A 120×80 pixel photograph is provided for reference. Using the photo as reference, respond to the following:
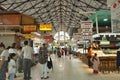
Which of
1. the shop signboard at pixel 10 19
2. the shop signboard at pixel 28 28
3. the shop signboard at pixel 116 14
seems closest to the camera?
the shop signboard at pixel 116 14

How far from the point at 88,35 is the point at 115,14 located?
10.4 metres

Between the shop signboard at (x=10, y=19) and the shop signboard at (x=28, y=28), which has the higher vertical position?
the shop signboard at (x=10, y=19)

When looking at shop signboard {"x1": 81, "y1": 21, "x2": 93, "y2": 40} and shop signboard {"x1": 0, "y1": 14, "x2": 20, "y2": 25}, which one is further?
shop signboard {"x1": 81, "y1": 21, "x2": 93, "y2": 40}

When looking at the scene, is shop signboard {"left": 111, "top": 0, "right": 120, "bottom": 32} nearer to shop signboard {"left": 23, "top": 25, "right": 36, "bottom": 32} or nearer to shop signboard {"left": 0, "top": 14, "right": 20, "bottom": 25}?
shop signboard {"left": 0, "top": 14, "right": 20, "bottom": 25}

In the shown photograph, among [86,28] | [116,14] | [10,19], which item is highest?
[10,19]

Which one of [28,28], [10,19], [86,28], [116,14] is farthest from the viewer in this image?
[86,28]

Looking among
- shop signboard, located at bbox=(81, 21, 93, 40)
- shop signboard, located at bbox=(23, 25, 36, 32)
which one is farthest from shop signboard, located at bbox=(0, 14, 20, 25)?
shop signboard, located at bbox=(81, 21, 93, 40)

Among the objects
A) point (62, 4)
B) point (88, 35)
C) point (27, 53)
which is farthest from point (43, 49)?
point (62, 4)

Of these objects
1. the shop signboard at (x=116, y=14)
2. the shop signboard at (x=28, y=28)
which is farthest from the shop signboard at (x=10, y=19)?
the shop signboard at (x=116, y=14)

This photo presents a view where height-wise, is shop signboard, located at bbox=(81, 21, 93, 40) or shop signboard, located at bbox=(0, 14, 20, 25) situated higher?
shop signboard, located at bbox=(0, 14, 20, 25)

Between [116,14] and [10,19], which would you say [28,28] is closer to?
[10,19]

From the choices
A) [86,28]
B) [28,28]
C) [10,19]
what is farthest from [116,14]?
[28,28]

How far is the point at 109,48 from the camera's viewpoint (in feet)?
70.4

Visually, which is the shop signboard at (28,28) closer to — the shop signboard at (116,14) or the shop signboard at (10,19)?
the shop signboard at (10,19)
